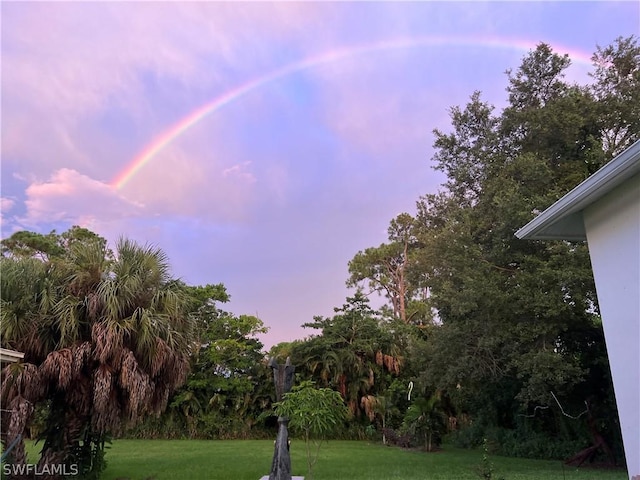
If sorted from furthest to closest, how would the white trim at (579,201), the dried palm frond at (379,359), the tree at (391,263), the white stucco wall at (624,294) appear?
the tree at (391,263) → the dried palm frond at (379,359) → the white stucco wall at (624,294) → the white trim at (579,201)

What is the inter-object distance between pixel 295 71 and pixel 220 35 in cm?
219

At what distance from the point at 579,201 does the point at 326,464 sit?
28.7ft

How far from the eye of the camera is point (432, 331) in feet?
46.1

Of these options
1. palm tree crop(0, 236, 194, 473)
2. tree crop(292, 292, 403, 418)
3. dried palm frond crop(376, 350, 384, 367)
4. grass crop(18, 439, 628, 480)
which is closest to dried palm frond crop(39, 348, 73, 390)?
palm tree crop(0, 236, 194, 473)

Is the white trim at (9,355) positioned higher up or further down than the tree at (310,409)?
higher up

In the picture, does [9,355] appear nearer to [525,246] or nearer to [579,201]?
[579,201]

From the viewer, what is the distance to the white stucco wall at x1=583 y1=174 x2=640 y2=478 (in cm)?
491

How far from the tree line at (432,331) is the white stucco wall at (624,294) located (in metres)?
3.85

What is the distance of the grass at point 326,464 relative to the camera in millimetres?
9352

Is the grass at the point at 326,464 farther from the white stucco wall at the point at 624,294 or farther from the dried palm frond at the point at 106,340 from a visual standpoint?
the white stucco wall at the point at 624,294

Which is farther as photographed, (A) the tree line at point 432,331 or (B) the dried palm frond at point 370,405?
(B) the dried palm frond at point 370,405

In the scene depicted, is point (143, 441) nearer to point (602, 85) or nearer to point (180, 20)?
point (180, 20)

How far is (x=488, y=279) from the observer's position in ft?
35.0

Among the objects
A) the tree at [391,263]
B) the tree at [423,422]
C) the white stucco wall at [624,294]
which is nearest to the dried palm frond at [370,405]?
the tree at [423,422]
